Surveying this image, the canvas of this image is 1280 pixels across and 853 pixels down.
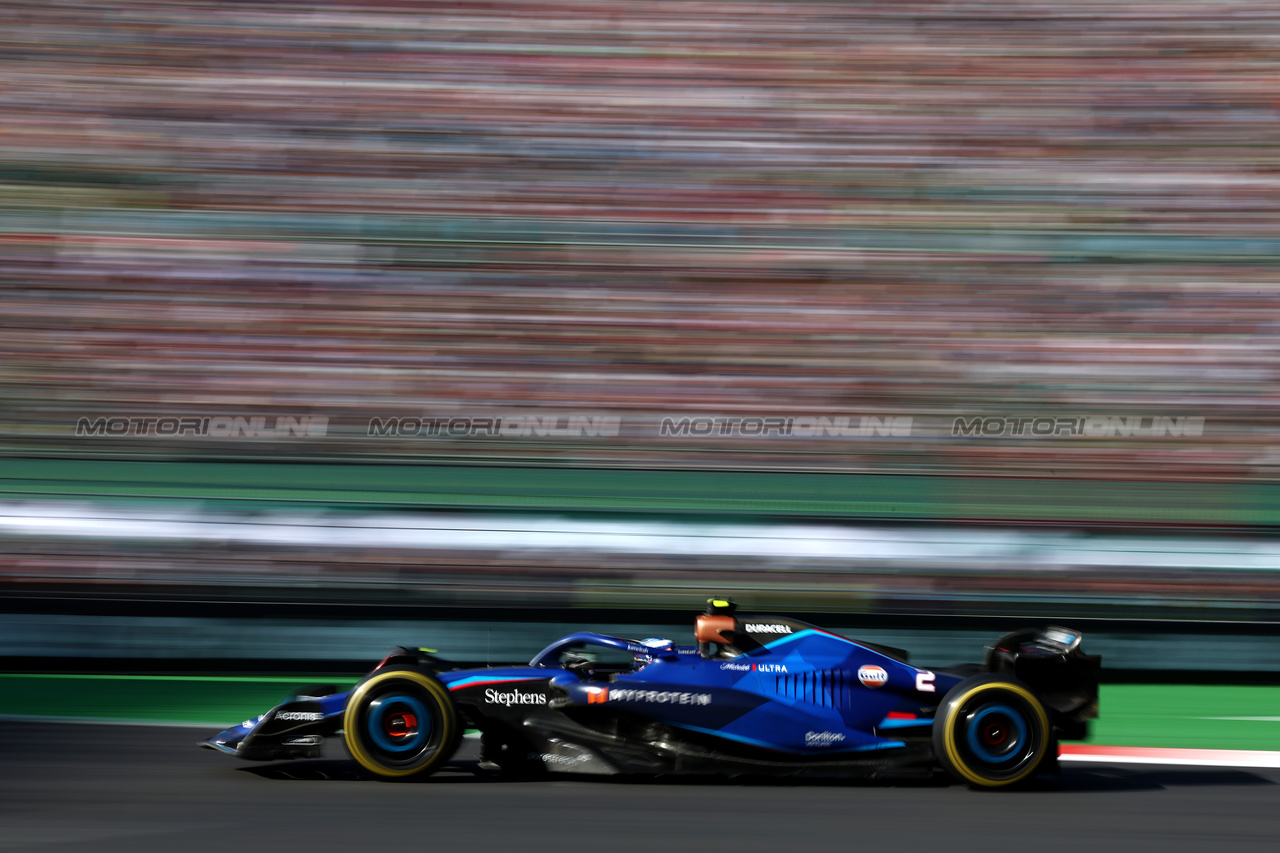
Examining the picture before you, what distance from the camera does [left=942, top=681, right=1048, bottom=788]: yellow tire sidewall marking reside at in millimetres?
3711

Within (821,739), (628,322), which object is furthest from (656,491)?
(821,739)

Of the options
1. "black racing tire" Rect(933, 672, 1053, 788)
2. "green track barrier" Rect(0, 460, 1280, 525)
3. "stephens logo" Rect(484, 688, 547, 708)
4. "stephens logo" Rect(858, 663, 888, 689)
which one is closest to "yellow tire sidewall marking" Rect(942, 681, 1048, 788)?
"black racing tire" Rect(933, 672, 1053, 788)

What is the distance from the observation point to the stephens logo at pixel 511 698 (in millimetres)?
3820

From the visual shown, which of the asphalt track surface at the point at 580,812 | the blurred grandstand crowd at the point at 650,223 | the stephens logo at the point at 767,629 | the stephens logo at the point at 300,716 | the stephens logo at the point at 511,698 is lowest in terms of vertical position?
the asphalt track surface at the point at 580,812

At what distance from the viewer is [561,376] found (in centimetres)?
658

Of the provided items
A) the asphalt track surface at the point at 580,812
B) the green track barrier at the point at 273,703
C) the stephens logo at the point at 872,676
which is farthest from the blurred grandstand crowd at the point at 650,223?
the asphalt track surface at the point at 580,812

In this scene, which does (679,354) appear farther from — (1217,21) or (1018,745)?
(1217,21)

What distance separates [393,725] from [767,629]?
1250 mm

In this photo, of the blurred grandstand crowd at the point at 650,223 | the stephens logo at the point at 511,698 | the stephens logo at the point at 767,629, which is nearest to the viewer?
the stephens logo at the point at 511,698

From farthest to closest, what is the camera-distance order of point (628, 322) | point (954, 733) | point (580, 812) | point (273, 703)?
point (628, 322)
point (273, 703)
point (954, 733)
point (580, 812)

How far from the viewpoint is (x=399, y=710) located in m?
3.79

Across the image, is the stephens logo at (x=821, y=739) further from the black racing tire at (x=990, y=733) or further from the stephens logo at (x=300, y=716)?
the stephens logo at (x=300, y=716)

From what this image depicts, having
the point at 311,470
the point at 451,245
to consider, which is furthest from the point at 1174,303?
the point at 311,470

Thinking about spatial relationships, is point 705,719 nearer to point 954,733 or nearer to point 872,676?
point 872,676
